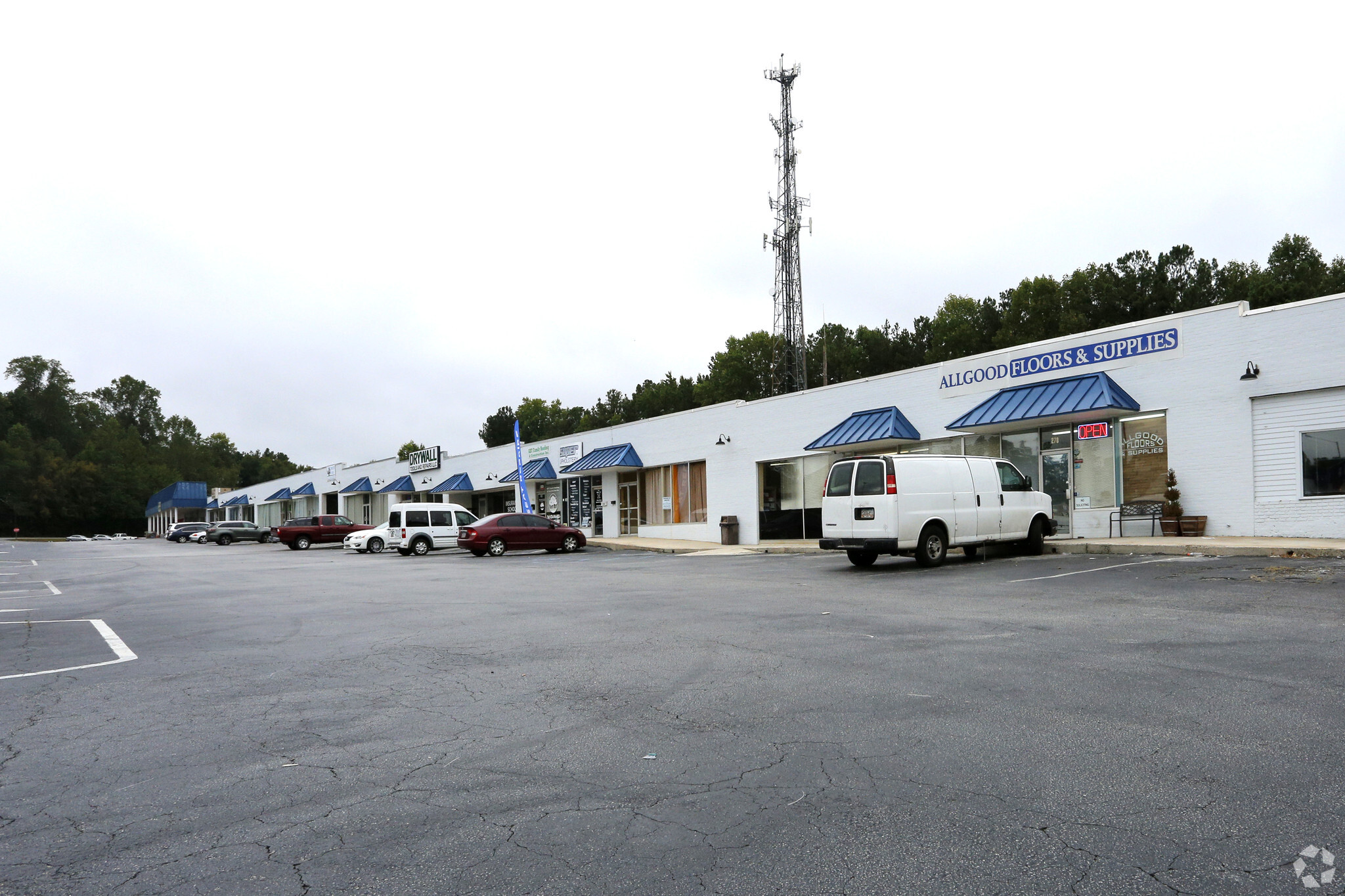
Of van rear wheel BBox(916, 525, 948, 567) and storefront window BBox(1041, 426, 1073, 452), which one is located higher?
storefront window BBox(1041, 426, 1073, 452)

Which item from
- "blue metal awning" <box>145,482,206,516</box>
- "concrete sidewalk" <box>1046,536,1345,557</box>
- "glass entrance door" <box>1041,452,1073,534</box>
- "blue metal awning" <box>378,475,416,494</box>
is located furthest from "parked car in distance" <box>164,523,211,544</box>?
"concrete sidewalk" <box>1046,536,1345,557</box>

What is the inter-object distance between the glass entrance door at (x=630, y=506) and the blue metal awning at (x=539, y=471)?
580 centimetres

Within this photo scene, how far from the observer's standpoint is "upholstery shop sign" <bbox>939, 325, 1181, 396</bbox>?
2022cm

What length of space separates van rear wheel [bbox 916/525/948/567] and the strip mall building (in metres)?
5.82

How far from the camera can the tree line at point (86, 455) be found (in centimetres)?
10312

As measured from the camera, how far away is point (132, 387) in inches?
5541

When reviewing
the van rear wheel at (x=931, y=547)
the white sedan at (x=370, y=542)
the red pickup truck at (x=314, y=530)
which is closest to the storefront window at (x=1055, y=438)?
the van rear wheel at (x=931, y=547)

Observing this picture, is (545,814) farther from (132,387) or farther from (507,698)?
(132,387)

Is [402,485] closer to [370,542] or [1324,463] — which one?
[370,542]

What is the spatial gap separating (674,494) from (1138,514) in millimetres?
19606

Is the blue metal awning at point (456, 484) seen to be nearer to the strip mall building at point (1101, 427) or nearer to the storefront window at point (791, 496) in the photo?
the strip mall building at point (1101, 427)

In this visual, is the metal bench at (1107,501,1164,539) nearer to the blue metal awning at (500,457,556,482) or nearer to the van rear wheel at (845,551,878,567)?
the van rear wheel at (845,551,878,567)

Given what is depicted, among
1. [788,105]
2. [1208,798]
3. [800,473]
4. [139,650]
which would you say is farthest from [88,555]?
[1208,798]

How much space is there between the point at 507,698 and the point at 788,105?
42.8m
